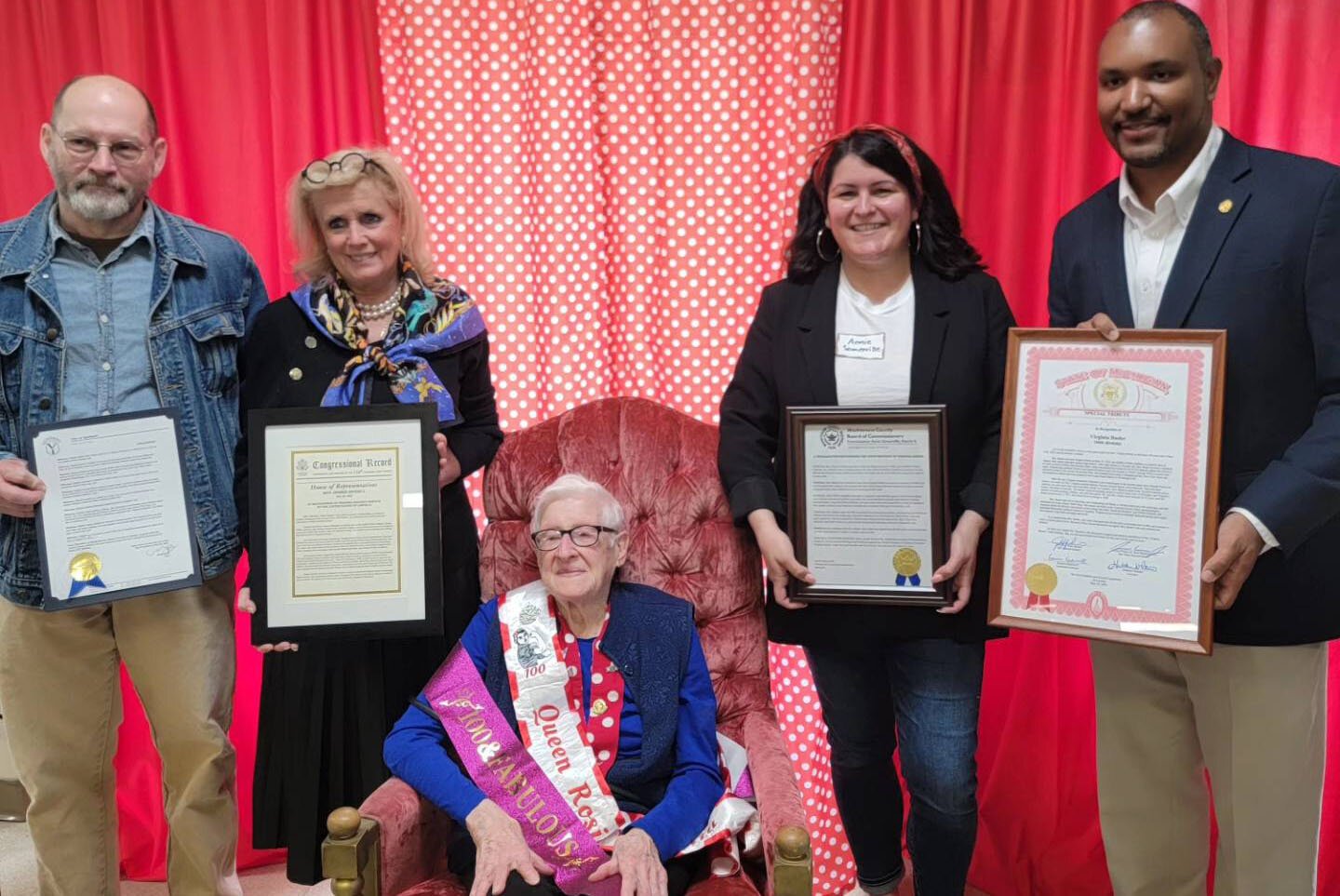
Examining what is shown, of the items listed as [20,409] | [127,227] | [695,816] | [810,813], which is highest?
[127,227]

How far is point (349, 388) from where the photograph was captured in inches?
91.8

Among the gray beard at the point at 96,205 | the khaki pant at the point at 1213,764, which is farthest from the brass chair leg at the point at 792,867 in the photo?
the gray beard at the point at 96,205

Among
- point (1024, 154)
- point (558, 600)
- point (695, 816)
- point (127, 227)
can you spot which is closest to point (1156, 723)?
point (695, 816)

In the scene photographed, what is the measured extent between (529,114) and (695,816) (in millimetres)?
2135

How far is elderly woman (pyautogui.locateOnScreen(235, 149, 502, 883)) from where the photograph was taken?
2357 millimetres

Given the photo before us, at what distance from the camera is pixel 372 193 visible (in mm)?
2371

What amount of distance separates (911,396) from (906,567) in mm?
361

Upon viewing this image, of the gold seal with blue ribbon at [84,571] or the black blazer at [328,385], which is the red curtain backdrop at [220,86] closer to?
the black blazer at [328,385]

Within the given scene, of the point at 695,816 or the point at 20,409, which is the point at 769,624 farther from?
the point at 20,409

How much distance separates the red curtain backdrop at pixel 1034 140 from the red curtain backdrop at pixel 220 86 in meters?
1.54

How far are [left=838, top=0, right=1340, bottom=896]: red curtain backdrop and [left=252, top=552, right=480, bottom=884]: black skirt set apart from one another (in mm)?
1740

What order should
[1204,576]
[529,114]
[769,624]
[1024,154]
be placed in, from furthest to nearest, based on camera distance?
[529,114] < [1024,154] < [769,624] < [1204,576]

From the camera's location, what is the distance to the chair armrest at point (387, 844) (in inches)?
71.7

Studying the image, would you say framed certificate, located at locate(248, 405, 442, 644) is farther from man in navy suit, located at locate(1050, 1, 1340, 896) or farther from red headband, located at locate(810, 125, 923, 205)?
man in navy suit, located at locate(1050, 1, 1340, 896)
